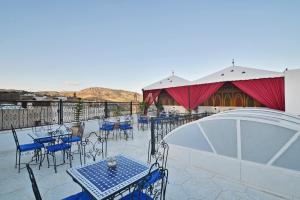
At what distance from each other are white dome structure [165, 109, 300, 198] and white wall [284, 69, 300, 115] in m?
4.07

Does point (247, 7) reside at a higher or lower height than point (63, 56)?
higher

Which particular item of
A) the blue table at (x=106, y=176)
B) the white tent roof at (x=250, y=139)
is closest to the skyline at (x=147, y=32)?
the white tent roof at (x=250, y=139)

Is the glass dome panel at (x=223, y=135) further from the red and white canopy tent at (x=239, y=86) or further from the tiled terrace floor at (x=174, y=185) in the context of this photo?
the red and white canopy tent at (x=239, y=86)

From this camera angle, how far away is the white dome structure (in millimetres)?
2324

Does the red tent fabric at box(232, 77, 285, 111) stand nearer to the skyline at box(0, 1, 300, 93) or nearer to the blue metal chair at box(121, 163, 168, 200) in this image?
the skyline at box(0, 1, 300, 93)

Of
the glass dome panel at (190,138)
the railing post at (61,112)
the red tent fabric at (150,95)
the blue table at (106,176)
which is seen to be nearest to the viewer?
the blue table at (106,176)

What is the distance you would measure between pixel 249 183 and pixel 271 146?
2.56 feet

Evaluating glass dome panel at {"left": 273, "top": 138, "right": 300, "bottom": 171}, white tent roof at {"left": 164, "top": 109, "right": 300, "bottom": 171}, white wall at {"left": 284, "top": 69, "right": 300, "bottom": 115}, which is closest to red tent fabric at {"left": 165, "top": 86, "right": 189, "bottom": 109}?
white wall at {"left": 284, "top": 69, "right": 300, "bottom": 115}

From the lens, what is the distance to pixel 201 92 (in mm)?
8953

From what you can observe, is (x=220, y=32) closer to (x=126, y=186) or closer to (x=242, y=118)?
(x=242, y=118)

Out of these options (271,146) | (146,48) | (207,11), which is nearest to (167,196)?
(271,146)

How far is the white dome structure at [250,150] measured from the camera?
2.32 metres

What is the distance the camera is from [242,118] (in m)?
2.89

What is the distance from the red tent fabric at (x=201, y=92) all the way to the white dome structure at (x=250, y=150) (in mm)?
5643
